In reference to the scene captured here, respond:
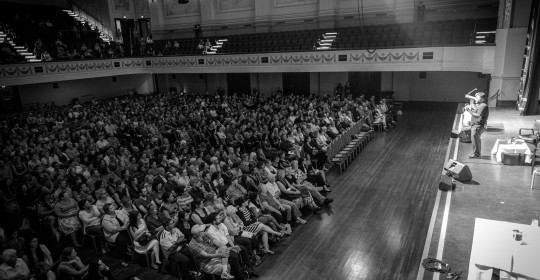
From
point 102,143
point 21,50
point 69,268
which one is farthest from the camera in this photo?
point 21,50

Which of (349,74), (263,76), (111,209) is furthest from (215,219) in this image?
(263,76)

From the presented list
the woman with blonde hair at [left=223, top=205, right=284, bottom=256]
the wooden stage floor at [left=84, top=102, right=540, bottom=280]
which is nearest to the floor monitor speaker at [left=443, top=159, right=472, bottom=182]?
the wooden stage floor at [left=84, top=102, right=540, bottom=280]

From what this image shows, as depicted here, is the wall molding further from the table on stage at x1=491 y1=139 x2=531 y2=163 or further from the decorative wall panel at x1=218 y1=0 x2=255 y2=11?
the table on stage at x1=491 y1=139 x2=531 y2=163

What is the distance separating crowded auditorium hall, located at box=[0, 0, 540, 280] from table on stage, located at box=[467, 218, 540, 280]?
0.02 m

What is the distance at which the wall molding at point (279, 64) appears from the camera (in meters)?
13.4

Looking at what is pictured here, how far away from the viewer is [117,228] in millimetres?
6078

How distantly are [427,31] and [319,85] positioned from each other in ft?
19.8

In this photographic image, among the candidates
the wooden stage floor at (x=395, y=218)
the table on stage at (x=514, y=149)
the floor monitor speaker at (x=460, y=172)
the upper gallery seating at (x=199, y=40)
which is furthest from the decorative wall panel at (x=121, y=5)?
the table on stage at (x=514, y=149)

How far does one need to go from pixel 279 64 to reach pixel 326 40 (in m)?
2.42

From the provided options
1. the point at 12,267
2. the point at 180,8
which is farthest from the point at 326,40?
the point at 12,267

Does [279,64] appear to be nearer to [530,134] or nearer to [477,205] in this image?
[530,134]

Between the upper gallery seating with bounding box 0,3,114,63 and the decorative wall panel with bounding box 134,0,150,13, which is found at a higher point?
the decorative wall panel with bounding box 134,0,150,13

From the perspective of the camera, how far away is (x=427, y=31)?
50.9 feet

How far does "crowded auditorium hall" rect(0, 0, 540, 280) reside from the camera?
221 inches
